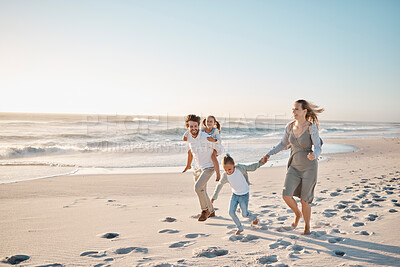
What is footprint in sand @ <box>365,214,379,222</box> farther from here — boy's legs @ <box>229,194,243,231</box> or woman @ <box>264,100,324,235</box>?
boy's legs @ <box>229,194,243,231</box>

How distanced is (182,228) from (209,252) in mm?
1045

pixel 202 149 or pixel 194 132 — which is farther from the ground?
pixel 194 132

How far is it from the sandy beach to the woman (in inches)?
20.6

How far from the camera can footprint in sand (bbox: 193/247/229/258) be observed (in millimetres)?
3435

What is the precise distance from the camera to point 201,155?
500cm

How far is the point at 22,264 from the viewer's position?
328cm

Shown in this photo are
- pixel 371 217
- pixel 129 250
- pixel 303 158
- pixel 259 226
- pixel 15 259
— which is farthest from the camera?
pixel 371 217

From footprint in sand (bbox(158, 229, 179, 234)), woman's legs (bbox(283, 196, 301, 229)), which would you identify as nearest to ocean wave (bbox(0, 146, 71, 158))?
footprint in sand (bbox(158, 229, 179, 234))

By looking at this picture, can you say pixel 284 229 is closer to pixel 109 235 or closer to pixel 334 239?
pixel 334 239

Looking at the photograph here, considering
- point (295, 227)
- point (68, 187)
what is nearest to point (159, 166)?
point (68, 187)

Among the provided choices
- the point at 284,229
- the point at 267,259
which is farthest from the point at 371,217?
the point at 267,259

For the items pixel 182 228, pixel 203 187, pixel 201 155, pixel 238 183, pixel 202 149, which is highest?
pixel 202 149

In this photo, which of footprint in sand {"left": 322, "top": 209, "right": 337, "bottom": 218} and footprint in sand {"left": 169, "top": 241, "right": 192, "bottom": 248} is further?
footprint in sand {"left": 322, "top": 209, "right": 337, "bottom": 218}

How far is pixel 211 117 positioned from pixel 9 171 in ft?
26.5
